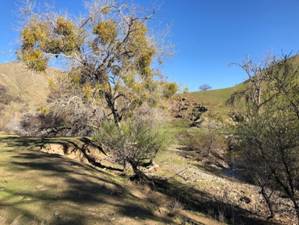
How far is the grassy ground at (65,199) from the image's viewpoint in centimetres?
595

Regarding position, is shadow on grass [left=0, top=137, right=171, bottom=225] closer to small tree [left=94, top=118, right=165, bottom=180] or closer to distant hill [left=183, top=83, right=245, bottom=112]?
small tree [left=94, top=118, right=165, bottom=180]

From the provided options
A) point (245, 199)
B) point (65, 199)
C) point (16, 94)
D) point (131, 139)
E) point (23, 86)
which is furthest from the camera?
point (23, 86)

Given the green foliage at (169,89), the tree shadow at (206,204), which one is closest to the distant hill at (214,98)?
the green foliage at (169,89)

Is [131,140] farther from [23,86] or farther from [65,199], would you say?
[23,86]

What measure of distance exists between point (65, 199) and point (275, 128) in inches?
207

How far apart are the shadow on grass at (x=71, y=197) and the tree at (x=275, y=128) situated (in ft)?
11.5

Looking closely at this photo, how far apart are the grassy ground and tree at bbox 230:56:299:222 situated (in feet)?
7.51

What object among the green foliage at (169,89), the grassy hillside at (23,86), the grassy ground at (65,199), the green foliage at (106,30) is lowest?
the grassy ground at (65,199)

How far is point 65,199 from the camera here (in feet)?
22.7

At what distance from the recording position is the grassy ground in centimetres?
595

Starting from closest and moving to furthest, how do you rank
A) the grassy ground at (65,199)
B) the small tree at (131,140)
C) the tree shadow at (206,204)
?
the grassy ground at (65,199), the tree shadow at (206,204), the small tree at (131,140)

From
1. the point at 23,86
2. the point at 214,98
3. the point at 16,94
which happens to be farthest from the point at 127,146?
the point at 214,98

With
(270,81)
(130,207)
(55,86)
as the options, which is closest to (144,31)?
(55,86)

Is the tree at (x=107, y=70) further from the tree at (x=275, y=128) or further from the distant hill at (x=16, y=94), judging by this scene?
the distant hill at (x=16, y=94)
